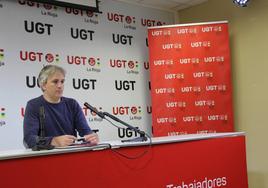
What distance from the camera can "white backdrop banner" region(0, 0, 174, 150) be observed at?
369cm

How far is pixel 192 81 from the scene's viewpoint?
14.4 ft

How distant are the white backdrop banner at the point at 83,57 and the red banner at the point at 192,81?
0.37 meters

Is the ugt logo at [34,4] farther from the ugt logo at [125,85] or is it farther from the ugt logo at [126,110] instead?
the ugt logo at [126,110]

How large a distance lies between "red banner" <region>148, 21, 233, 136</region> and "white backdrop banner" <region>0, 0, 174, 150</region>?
0.37 metres

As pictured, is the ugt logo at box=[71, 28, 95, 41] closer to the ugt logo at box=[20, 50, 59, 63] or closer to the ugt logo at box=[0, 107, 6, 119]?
the ugt logo at box=[20, 50, 59, 63]

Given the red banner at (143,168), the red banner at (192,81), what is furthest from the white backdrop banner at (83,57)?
the red banner at (143,168)

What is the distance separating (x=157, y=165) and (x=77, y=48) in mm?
2280

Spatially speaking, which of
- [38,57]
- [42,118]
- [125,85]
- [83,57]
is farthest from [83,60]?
[42,118]

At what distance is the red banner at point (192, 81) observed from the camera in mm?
4316

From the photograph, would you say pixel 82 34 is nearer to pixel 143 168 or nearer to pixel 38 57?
pixel 38 57

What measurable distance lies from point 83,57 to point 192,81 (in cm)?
141

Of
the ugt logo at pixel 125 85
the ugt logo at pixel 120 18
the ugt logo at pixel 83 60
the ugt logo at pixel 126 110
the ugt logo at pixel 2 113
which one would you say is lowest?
the ugt logo at pixel 126 110

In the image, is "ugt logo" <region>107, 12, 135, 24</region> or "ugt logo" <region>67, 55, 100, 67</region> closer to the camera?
"ugt logo" <region>67, 55, 100, 67</region>

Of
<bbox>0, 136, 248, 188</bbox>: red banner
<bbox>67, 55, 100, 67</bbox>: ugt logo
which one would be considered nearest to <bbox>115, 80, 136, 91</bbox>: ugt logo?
<bbox>67, 55, 100, 67</bbox>: ugt logo
